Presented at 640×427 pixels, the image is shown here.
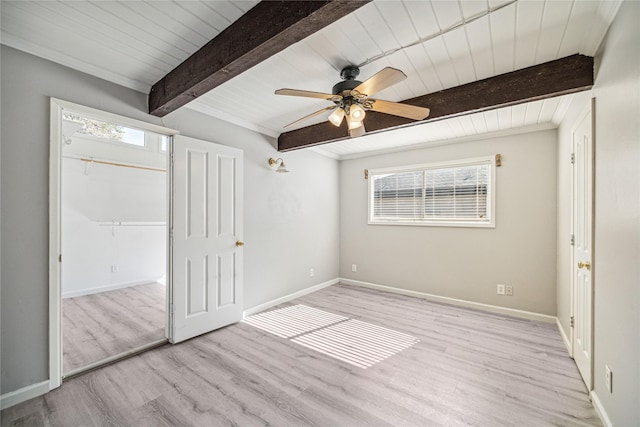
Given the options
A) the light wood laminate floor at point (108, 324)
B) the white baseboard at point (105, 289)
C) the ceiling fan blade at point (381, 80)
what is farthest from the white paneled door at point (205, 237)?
the white baseboard at point (105, 289)

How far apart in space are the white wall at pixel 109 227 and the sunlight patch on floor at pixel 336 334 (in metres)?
2.96

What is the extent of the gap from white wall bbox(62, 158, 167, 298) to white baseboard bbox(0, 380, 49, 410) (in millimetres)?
2924

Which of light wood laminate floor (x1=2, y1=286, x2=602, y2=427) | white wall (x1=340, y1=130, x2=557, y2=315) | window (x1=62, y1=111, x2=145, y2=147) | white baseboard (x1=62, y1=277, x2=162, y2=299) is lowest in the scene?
light wood laminate floor (x1=2, y1=286, x2=602, y2=427)

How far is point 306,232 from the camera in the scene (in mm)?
4434

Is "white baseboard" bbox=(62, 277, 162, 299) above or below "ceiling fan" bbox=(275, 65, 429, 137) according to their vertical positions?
below

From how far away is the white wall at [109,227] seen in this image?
4.20 metres

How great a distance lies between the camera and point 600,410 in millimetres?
1705

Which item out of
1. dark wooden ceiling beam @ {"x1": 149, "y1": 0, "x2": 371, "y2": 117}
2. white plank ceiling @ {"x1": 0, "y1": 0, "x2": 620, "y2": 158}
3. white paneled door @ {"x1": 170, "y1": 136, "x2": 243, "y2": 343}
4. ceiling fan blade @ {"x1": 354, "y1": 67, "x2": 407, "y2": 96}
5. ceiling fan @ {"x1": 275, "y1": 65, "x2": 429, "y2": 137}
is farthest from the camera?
white paneled door @ {"x1": 170, "y1": 136, "x2": 243, "y2": 343}

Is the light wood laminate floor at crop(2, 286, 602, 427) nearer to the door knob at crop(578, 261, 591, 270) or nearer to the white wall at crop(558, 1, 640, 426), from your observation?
the white wall at crop(558, 1, 640, 426)

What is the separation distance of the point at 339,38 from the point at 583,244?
2.50m

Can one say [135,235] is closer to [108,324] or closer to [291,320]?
[108,324]

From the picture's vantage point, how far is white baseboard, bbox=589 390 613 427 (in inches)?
62.8

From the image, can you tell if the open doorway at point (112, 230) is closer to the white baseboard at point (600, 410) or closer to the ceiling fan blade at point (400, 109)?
the ceiling fan blade at point (400, 109)

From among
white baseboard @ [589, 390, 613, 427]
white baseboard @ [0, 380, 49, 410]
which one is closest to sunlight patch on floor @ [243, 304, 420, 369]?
white baseboard @ [589, 390, 613, 427]
